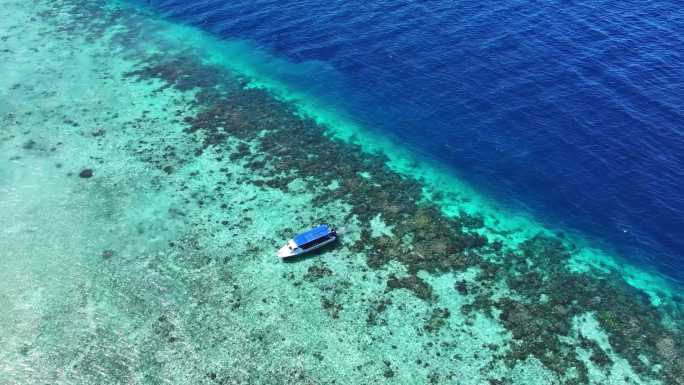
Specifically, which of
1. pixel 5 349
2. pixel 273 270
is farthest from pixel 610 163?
pixel 5 349

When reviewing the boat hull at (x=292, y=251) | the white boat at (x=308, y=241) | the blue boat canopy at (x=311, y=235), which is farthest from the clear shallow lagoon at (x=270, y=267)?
the blue boat canopy at (x=311, y=235)

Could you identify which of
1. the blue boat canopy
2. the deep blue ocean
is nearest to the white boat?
the blue boat canopy

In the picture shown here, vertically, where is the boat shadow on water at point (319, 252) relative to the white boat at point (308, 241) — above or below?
below

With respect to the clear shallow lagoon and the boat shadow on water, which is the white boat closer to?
the boat shadow on water

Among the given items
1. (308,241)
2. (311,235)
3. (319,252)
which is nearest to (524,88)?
(311,235)

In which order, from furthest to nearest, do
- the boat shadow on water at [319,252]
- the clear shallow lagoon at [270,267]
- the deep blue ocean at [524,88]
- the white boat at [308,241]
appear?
the deep blue ocean at [524,88] → the boat shadow on water at [319,252] → the white boat at [308,241] → the clear shallow lagoon at [270,267]

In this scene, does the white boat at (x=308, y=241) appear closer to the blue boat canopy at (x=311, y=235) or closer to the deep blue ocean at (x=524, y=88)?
the blue boat canopy at (x=311, y=235)
